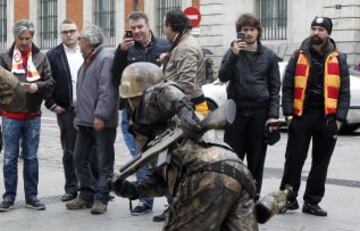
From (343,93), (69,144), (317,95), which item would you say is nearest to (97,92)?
(69,144)

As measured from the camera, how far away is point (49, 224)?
24.8 feet

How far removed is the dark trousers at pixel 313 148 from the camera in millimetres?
7805

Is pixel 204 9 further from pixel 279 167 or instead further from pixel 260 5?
pixel 279 167

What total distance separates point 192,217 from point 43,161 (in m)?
8.48

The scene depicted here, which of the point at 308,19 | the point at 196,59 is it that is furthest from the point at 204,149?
the point at 308,19

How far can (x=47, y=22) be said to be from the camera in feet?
124

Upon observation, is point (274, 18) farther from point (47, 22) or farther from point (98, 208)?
point (98, 208)

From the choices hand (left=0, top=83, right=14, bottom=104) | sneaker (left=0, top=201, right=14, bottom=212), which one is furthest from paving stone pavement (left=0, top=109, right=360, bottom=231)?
hand (left=0, top=83, right=14, bottom=104)

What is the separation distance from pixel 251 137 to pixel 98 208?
5.25 feet

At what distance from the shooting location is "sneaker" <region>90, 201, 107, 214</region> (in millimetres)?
7988

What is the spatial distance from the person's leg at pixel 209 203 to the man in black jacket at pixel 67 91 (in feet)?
16.5

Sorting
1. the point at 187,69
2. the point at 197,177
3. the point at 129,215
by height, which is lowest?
the point at 129,215

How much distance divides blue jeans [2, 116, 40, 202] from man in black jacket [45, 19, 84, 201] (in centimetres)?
50

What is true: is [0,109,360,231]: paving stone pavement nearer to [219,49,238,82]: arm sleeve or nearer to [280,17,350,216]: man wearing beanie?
[280,17,350,216]: man wearing beanie
